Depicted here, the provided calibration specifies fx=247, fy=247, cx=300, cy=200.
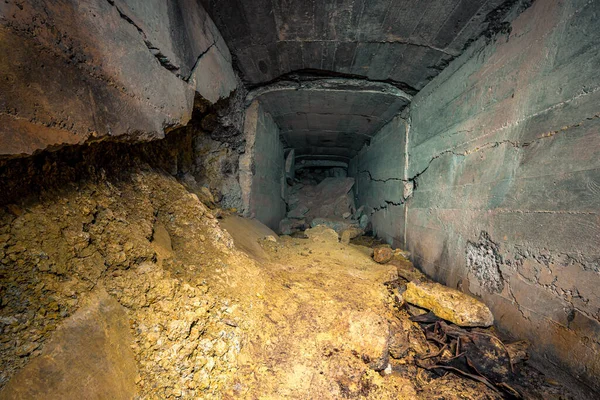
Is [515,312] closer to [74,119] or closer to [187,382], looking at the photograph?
[187,382]

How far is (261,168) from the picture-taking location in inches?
185

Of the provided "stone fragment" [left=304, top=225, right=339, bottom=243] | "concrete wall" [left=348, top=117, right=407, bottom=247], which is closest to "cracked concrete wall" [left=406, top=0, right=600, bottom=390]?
"concrete wall" [left=348, top=117, right=407, bottom=247]

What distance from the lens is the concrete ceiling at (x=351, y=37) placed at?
92.9 inches

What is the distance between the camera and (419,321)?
2.30 meters

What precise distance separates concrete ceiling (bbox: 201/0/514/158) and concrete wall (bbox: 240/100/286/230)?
491 millimetres

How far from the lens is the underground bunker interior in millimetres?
1104

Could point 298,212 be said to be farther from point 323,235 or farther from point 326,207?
point 323,235

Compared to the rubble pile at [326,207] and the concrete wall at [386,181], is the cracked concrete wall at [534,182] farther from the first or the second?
the rubble pile at [326,207]

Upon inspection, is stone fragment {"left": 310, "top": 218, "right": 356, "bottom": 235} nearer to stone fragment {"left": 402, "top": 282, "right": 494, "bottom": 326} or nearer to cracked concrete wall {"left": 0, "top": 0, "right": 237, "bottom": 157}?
stone fragment {"left": 402, "top": 282, "right": 494, "bottom": 326}

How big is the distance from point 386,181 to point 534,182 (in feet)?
10.8

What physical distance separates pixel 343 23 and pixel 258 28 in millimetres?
923

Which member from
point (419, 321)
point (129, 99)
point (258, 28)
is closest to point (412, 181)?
point (419, 321)

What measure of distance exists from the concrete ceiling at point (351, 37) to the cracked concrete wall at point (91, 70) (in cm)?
71

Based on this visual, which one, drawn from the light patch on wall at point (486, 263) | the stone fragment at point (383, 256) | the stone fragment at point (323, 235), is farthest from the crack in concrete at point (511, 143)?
the stone fragment at point (323, 235)
